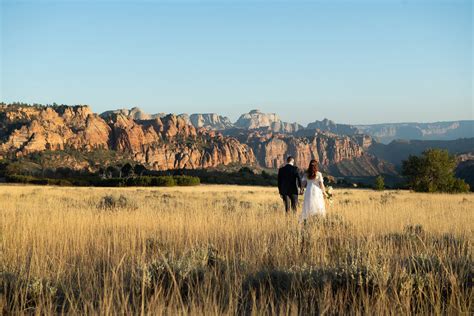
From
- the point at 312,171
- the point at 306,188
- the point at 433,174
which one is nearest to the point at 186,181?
the point at 433,174

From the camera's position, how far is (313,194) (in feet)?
39.0

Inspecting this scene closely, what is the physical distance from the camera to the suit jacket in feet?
44.4

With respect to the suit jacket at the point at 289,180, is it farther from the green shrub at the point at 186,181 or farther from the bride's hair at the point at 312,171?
the green shrub at the point at 186,181

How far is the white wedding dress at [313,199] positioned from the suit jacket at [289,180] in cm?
120

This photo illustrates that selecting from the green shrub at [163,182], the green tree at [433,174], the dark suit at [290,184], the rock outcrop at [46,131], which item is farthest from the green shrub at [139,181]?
the rock outcrop at [46,131]

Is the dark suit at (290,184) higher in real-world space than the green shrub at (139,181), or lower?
higher

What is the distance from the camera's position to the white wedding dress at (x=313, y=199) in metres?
11.6

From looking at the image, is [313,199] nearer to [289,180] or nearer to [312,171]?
[312,171]

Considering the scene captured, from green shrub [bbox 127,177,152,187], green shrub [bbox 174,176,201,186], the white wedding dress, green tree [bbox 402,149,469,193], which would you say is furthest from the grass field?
green shrub [bbox 174,176,201,186]

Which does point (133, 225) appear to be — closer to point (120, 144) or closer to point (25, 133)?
point (25, 133)

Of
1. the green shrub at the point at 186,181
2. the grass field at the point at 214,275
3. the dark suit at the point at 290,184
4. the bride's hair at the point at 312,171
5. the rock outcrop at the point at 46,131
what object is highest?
the rock outcrop at the point at 46,131

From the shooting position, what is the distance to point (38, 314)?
4203 millimetres

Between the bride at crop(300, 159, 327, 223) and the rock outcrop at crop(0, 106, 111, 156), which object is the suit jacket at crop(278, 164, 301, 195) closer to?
the bride at crop(300, 159, 327, 223)

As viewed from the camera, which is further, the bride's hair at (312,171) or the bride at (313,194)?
the bride's hair at (312,171)
